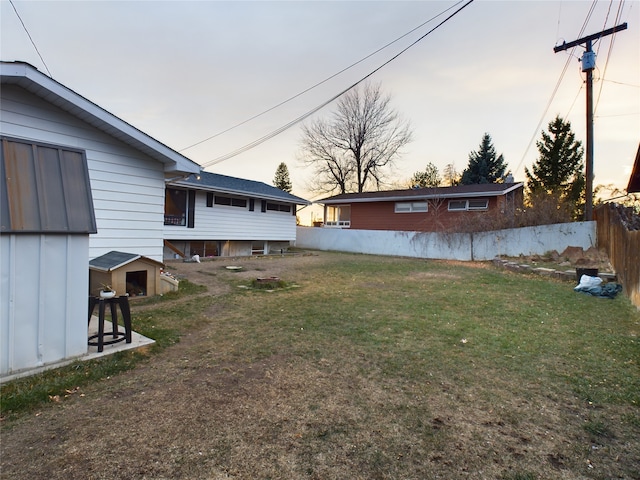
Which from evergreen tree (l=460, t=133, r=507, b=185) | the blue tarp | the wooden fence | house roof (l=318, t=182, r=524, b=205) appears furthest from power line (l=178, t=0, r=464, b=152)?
evergreen tree (l=460, t=133, r=507, b=185)

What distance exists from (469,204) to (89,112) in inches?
729

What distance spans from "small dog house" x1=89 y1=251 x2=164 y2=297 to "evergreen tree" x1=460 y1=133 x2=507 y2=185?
103 ft

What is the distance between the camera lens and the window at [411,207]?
66.8 feet

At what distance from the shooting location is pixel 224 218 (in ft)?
47.6

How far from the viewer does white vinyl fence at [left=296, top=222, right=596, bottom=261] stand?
39.3ft

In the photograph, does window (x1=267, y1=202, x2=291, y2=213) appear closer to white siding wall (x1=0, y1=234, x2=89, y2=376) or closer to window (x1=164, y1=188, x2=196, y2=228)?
window (x1=164, y1=188, x2=196, y2=228)

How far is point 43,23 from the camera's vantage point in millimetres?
7379

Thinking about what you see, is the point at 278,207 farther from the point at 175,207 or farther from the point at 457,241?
the point at 457,241

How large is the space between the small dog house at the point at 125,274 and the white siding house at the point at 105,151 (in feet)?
1.93

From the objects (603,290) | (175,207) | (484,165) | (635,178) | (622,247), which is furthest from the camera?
(484,165)

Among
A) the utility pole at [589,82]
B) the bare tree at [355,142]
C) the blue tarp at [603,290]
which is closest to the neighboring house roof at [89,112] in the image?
the blue tarp at [603,290]

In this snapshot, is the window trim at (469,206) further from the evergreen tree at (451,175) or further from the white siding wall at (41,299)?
the white siding wall at (41,299)

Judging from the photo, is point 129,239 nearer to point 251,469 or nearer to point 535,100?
point 251,469

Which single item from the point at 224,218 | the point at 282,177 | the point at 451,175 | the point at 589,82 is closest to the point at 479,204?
the point at 589,82
